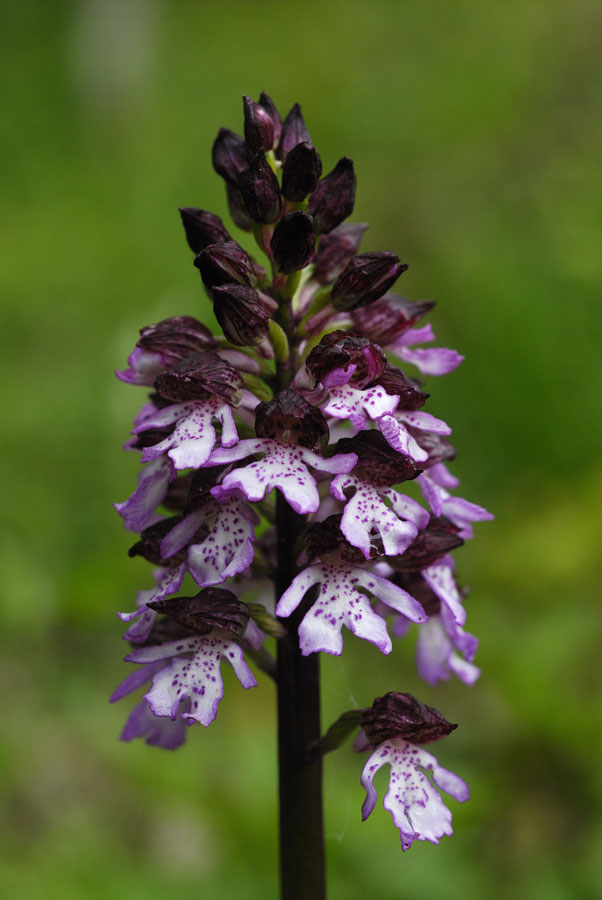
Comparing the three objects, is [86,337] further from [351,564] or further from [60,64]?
[60,64]

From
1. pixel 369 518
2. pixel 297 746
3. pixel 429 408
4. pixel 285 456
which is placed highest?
pixel 285 456

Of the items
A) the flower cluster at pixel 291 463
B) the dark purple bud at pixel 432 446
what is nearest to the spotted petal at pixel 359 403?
the flower cluster at pixel 291 463

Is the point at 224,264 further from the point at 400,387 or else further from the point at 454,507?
the point at 454,507

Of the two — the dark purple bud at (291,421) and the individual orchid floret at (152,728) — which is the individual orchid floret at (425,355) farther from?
the individual orchid floret at (152,728)

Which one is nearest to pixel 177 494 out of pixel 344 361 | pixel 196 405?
pixel 196 405

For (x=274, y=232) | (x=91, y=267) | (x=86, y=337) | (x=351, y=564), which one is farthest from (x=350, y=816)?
(x=91, y=267)

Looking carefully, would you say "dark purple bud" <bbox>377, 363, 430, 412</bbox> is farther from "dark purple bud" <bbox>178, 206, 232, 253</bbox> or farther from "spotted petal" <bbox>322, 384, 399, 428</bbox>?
"dark purple bud" <bbox>178, 206, 232, 253</bbox>
